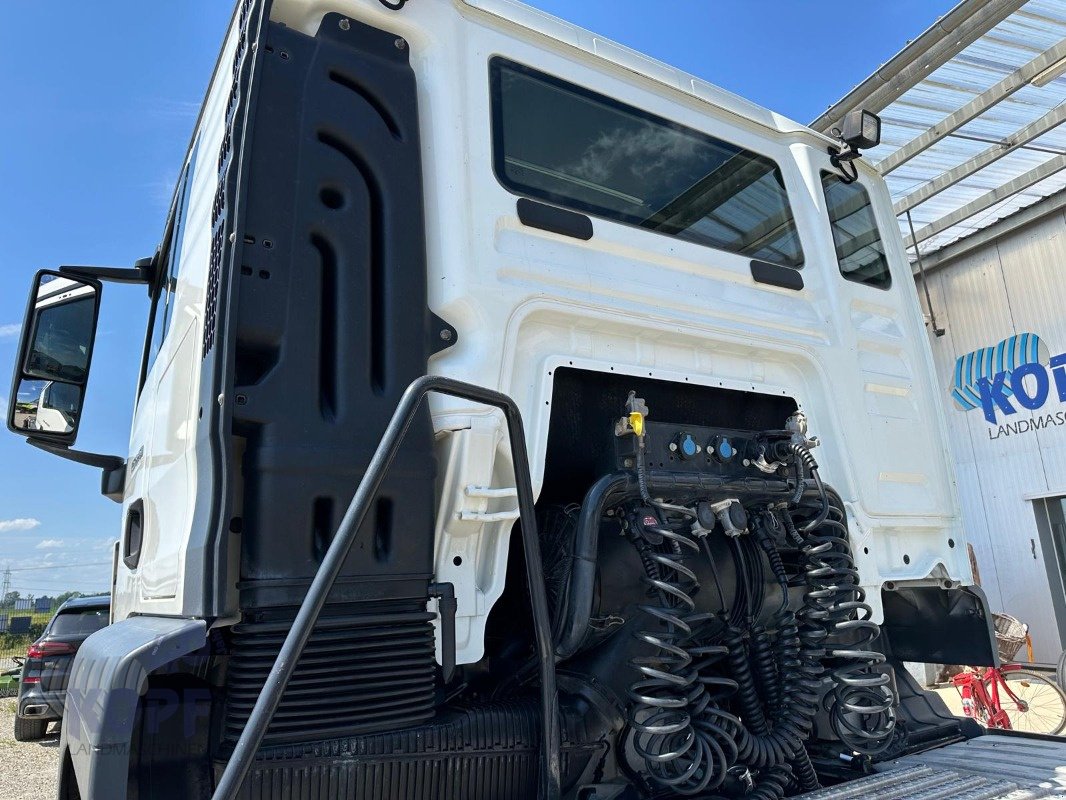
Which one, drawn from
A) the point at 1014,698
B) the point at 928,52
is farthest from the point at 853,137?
the point at 1014,698

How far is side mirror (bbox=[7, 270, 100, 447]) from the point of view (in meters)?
2.90

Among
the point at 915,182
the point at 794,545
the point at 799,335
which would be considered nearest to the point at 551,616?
the point at 794,545

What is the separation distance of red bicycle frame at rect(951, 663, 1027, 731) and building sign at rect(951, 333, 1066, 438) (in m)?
4.38

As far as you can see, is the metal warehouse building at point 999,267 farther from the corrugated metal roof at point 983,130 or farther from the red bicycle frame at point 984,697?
the red bicycle frame at point 984,697

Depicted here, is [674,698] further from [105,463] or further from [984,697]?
[984,697]

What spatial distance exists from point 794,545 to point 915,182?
8.40 m

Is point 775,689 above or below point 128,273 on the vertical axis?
below

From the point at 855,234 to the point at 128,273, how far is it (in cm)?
322

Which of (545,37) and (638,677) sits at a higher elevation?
(545,37)

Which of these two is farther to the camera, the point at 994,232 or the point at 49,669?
the point at 994,232

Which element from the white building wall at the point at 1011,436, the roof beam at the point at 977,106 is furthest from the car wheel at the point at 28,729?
the white building wall at the point at 1011,436

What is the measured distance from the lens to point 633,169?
2.58 metres

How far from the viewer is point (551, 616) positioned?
215 centimetres

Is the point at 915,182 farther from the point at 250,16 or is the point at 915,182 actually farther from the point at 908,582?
the point at 250,16
